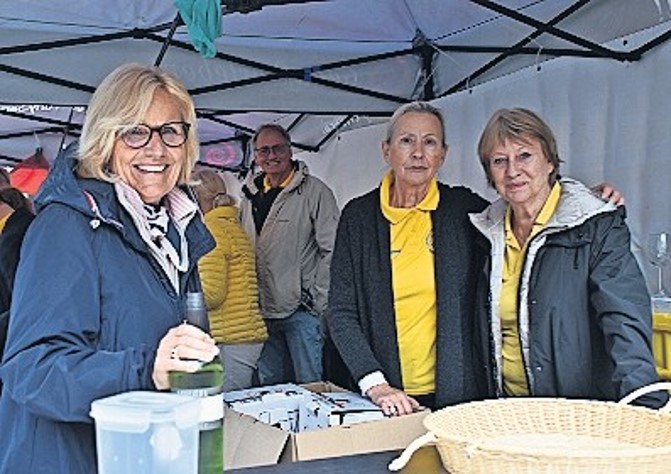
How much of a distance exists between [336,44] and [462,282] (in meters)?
2.19

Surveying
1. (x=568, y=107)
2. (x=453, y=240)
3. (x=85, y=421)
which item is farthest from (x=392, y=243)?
(x=568, y=107)

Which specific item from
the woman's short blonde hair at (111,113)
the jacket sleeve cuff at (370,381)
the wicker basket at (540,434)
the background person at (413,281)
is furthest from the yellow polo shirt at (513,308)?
the woman's short blonde hair at (111,113)

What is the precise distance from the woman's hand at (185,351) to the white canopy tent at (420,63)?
1531mm

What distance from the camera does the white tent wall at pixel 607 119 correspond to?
3.00 metres

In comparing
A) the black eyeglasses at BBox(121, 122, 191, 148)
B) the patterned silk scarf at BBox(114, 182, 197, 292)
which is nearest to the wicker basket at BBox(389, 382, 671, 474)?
the patterned silk scarf at BBox(114, 182, 197, 292)

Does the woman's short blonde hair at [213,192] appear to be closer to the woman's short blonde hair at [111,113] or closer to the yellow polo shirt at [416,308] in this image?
the yellow polo shirt at [416,308]

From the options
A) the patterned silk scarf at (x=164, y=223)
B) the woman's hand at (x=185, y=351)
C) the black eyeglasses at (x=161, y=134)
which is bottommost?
the woman's hand at (x=185, y=351)

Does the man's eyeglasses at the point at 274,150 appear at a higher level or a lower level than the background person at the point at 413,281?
higher

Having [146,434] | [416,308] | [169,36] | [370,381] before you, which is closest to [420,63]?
[169,36]

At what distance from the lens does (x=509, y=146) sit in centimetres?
188

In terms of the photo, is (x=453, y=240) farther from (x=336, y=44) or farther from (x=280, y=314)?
(x=336, y=44)

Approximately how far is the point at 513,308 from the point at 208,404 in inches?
38.3

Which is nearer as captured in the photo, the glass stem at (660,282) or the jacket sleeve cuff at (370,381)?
the jacket sleeve cuff at (370,381)

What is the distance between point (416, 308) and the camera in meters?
2.04
